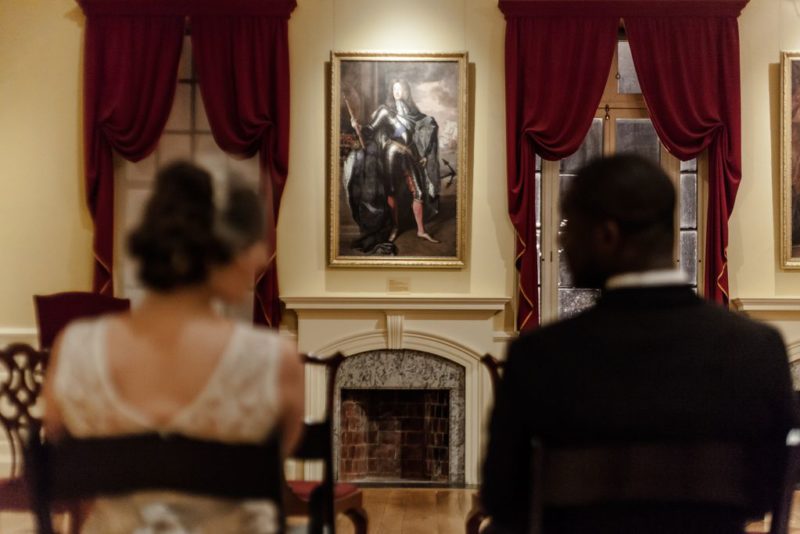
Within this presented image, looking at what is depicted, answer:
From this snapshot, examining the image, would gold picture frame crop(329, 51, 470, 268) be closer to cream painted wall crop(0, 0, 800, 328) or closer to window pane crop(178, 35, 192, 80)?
cream painted wall crop(0, 0, 800, 328)

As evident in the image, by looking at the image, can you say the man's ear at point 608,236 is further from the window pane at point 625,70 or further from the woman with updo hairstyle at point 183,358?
the window pane at point 625,70

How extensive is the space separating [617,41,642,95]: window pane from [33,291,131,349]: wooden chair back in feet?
13.2

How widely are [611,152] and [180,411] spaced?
18.5ft

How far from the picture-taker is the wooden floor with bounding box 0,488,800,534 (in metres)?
5.29

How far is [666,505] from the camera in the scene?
1.92 metres

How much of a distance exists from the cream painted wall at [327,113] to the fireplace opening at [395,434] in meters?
0.85

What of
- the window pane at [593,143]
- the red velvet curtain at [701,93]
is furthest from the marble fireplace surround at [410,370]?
the red velvet curtain at [701,93]

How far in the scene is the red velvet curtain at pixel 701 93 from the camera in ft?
22.0

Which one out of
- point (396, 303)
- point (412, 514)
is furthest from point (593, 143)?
point (412, 514)

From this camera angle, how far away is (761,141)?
6.88 meters

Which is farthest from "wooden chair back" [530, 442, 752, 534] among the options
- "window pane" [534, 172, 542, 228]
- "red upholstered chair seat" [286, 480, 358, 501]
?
"window pane" [534, 172, 542, 228]

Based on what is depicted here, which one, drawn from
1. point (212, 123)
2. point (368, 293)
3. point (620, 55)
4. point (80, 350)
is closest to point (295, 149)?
point (212, 123)

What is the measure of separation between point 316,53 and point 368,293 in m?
1.78

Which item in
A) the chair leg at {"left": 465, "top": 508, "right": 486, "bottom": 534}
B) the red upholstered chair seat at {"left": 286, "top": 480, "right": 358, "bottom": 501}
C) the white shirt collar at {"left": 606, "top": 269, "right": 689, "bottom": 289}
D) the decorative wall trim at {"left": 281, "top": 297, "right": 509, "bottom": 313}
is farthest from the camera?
the decorative wall trim at {"left": 281, "top": 297, "right": 509, "bottom": 313}
